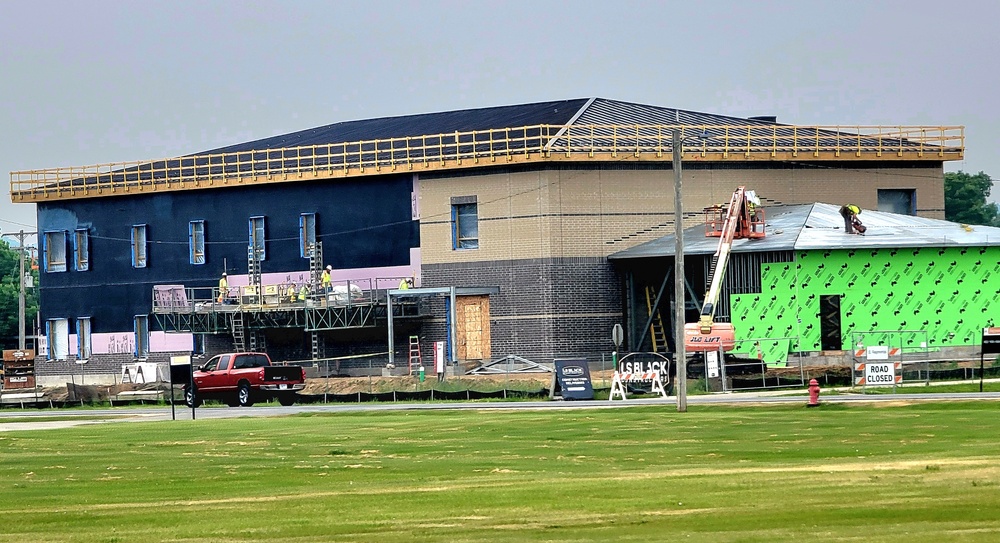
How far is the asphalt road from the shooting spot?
43.2m

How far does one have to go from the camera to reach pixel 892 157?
231 ft

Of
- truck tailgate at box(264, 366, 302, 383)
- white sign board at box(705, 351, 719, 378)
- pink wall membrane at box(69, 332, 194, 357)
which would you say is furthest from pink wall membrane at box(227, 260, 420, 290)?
white sign board at box(705, 351, 719, 378)

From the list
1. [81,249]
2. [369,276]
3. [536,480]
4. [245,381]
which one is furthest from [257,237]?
[536,480]

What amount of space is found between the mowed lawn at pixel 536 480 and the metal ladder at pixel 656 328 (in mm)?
28047

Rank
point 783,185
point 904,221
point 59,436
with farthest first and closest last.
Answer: point 783,185
point 904,221
point 59,436

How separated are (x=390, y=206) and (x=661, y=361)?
22272 mm

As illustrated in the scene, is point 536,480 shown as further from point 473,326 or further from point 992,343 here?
point 473,326

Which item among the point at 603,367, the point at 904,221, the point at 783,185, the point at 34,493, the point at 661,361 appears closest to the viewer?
the point at 34,493

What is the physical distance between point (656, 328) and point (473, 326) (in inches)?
287

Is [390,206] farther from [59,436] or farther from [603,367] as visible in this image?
[59,436]

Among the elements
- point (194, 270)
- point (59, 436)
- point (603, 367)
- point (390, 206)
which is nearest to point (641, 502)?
point (59, 436)

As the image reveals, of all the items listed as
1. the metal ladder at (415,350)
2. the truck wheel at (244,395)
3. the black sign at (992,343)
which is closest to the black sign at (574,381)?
the black sign at (992,343)

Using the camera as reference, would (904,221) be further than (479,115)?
No

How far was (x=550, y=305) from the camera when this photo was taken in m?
65.8
